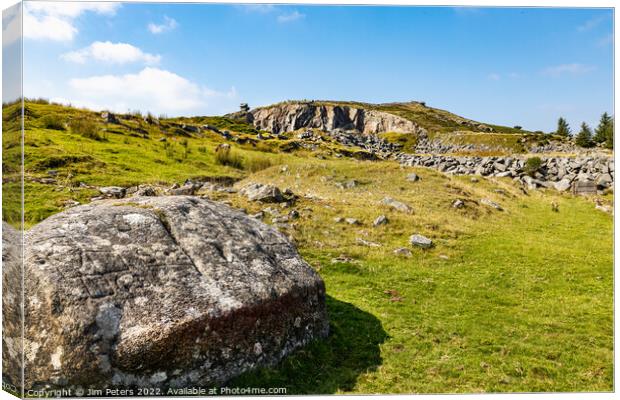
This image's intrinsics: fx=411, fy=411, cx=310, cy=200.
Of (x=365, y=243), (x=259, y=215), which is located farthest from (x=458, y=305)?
(x=259, y=215)

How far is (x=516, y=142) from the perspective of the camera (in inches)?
4055

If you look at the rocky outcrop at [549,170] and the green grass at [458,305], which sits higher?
the rocky outcrop at [549,170]

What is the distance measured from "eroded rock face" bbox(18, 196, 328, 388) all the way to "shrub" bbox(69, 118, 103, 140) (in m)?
40.1

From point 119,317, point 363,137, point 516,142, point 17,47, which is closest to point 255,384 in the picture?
point 119,317

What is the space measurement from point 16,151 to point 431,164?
231ft

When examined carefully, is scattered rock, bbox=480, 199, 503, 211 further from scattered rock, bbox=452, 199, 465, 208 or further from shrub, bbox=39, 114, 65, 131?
shrub, bbox=39, 114, 65, 131

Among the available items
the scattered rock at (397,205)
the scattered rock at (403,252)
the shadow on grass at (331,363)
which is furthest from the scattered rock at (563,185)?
the shadow on grass at (331,363)

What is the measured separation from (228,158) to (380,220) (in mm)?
30150

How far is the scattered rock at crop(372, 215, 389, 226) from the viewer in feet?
85.7

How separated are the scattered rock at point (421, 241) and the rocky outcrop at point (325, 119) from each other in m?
98.0

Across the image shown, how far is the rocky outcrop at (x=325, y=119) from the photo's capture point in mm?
122688

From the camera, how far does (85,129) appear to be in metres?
45.9

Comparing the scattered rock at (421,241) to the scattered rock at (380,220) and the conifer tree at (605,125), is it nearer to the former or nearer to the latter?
the scattered rock at (380,220)

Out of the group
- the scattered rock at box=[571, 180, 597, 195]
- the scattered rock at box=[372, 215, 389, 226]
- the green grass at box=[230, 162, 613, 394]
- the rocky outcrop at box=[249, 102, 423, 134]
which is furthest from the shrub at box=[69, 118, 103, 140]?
the rocky outcrop at box=[249, 102, 423, 134]
